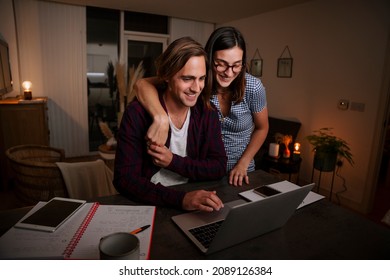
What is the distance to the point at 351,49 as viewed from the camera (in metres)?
3.07

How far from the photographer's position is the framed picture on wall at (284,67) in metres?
3.82

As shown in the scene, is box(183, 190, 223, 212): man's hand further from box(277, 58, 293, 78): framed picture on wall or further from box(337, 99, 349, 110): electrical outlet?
box(277, 58, 293, 78): framed picture on wall

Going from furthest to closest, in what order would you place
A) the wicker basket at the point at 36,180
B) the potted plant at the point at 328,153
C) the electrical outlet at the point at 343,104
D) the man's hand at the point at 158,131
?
the electrical outlet at the point at 343,104, the potted plant at the point at 328,153, the wicker basket at the point at 36,180, the man's hand at the point at 158,131

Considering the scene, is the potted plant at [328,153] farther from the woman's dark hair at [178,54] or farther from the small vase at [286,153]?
the woman's dark hair at [178,54]

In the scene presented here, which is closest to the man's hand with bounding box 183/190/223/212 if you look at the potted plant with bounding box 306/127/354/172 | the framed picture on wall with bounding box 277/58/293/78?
the potted plant with bounding box 306/127/354/172

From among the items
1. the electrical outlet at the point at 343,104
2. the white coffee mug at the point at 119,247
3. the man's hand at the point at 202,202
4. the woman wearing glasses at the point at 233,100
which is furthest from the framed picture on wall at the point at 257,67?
the white coffee mug at the point at 119,247

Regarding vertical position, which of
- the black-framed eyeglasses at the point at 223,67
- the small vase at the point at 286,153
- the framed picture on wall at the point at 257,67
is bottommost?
the small vase at the point at 286,153

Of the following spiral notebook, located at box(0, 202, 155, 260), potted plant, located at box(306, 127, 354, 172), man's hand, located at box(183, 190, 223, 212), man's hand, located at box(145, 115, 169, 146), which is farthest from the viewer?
potted plant, located at box(306, 127, 354, 172)

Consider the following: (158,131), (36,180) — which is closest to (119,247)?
(158,131)

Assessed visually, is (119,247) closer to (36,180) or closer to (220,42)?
(220,42)

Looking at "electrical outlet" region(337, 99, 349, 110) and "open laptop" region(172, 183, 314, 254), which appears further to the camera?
"electrical outlet" region(337, 99, 349, 110)

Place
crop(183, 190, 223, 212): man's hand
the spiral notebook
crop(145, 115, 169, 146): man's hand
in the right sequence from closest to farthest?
the spiral notebook → crop(183, 190, 223, 212): man's hand → crop(145, 115, 169, 146): man's hand

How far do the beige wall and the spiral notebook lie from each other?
2835mm

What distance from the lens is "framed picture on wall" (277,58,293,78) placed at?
3818mm
